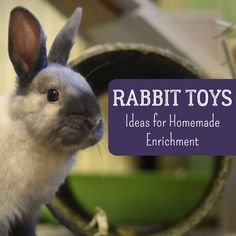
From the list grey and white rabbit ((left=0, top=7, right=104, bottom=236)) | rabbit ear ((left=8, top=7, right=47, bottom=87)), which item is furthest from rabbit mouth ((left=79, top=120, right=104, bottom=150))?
rabbit ear ((left=8, top=7, right=47, bottom=87))

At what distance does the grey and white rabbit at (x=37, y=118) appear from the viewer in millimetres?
777

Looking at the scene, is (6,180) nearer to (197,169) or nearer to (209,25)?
(209,25)

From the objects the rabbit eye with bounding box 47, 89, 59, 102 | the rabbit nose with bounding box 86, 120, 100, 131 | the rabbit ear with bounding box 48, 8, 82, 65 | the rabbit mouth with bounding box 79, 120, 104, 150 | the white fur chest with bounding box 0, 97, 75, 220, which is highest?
the rabbit ear with bounding box 48, 8, 82, 65

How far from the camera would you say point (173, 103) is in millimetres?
829

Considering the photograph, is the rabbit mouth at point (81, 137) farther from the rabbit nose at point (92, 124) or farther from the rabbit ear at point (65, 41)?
the rabbit ear at point (65, 41)

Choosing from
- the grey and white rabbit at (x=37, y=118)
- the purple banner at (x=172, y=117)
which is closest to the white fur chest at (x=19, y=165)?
the grey and white rabbit at (x=37, y=118)

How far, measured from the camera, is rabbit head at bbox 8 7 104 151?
2.53ft

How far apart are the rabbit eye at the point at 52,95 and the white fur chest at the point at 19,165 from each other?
66 mm

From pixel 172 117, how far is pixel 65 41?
208mm

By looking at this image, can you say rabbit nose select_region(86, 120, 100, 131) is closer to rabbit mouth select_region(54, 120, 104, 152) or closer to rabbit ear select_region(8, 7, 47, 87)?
rabbit mouth select_region(54, 120, 104, 152)

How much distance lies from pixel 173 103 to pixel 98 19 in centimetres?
33

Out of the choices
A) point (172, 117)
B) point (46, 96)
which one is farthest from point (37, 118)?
point (172, 117)

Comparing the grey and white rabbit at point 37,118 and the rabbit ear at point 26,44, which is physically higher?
the rabbit ear at point 26,44

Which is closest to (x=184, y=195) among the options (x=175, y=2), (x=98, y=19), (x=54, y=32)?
(x=175, y=2)
